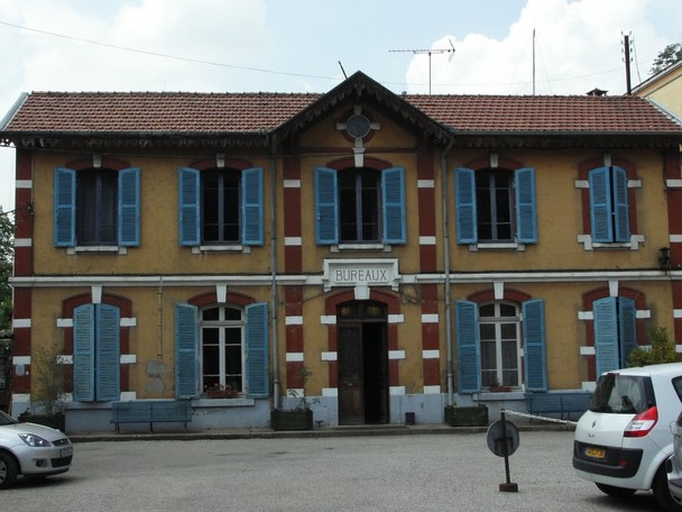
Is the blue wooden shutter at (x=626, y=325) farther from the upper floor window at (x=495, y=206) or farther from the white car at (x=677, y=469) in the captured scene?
the white car at (x=677, y=469)

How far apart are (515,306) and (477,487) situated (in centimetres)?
1083

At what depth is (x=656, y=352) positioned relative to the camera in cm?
2264

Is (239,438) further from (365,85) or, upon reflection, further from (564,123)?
(564,123)

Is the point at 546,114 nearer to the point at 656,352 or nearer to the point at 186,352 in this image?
the point at 656,352

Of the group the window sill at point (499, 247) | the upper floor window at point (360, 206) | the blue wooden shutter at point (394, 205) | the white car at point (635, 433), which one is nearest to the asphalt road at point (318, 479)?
the white car at point (635, 433)

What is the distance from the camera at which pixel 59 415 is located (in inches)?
867

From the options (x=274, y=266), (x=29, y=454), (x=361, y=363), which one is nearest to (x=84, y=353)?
(x=274, y=266)

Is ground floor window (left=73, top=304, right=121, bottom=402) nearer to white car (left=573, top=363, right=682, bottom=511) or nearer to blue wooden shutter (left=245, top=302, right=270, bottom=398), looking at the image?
blue wooden shutter (left=245, top=302, right=270, bottom=398)

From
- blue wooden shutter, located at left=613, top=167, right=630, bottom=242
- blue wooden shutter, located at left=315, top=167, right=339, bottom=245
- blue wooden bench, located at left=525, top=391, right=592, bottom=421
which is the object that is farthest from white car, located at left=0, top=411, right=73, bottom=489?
blue wooden shutter, located at left=613, top=167, right=630, bottom=242

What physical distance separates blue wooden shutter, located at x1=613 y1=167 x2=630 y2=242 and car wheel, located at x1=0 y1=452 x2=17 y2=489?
50.8 feet

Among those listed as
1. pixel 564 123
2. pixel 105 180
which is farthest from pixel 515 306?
pixel 105 180

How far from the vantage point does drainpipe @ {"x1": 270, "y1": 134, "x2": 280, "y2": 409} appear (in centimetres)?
2289

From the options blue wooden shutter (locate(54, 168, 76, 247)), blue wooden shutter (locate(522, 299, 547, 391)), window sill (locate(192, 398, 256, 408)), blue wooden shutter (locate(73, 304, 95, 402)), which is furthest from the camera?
blue wooden shutter (locate(522, 299, 547, 391))

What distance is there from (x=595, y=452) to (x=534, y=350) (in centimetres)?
1185
